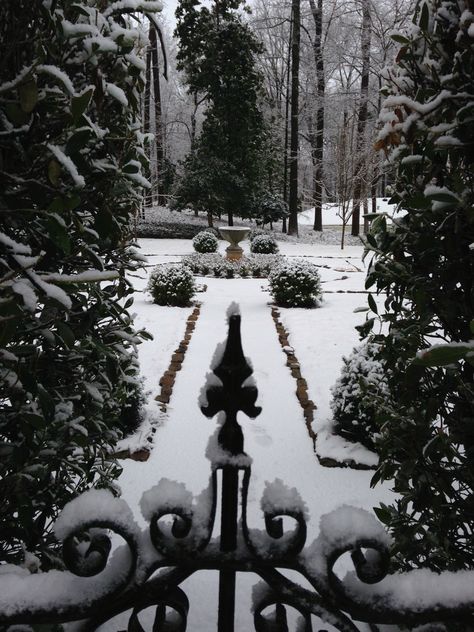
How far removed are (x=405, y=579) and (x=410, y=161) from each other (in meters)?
1.27

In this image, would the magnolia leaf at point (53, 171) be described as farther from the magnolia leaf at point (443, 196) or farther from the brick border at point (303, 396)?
the brick border at point (303, 396)

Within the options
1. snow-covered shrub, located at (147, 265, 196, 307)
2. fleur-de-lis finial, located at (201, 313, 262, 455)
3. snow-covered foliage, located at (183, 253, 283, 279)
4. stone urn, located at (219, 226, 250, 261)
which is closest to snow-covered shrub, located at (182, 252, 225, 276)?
snow-covered foliage, located at (183, 253, 283, 279)

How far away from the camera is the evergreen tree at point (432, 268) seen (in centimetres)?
150

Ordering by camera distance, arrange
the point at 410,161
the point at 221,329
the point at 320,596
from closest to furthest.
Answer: the point at 320,596
the point at 410,161
the point at 221,329

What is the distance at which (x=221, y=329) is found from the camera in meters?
7.66

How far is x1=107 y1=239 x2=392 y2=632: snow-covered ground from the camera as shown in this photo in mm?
3262

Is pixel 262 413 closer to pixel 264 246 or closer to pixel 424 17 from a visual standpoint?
pixel 424 17

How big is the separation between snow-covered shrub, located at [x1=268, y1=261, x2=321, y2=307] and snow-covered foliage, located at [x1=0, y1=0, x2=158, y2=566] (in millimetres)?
7055

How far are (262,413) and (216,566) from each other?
4.05 m

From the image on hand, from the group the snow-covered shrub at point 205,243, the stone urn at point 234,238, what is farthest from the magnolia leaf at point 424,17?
the snow-covered shrub at point 205,243

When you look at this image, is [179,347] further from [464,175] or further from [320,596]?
[320,596]

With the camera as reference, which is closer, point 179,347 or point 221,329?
point 179,347

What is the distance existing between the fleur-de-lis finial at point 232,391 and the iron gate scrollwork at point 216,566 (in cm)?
1

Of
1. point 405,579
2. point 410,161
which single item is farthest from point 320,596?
point 410,161
